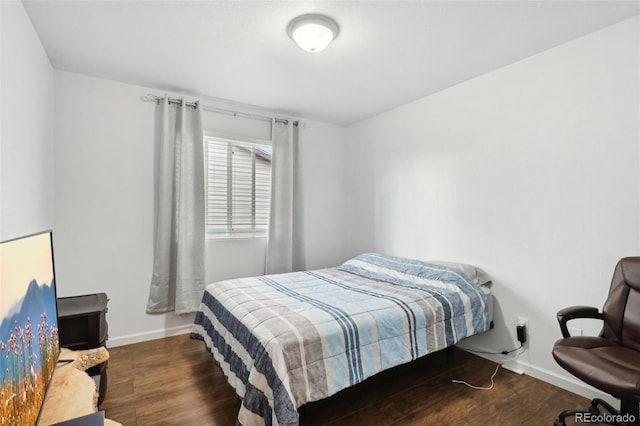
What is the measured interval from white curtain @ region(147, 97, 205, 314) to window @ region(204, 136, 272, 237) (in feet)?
0.65

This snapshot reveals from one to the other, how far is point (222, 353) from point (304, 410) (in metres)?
0.68

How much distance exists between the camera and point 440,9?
1937mm

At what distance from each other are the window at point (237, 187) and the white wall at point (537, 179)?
1.76 metres

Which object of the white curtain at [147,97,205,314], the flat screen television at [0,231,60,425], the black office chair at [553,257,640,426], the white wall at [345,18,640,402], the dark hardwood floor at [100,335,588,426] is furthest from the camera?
the white curtain at [147,97,205,314]

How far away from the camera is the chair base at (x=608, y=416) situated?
1.64m

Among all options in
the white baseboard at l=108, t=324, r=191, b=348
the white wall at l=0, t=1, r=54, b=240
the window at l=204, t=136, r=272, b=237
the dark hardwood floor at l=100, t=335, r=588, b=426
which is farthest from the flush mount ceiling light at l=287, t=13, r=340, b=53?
the white baseboard at l=108, t=324, r=191, b=348

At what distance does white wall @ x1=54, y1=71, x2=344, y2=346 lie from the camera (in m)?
2.81

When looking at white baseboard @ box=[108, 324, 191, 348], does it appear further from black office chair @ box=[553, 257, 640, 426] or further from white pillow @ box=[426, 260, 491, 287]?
black office chair @ box=[553, 257, 640, 426]

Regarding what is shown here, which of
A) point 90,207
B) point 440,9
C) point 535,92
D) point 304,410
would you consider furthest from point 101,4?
point 535,92

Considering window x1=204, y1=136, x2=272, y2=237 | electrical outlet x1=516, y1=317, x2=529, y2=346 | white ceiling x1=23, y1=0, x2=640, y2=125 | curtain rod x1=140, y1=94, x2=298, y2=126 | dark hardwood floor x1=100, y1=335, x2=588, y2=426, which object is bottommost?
dark hardwood floor x1=100, y1=335, x2=588, y2=426

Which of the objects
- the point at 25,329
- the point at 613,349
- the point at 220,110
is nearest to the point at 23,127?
the point at 25,329

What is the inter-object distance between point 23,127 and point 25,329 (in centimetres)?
168

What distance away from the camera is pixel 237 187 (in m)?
3.69

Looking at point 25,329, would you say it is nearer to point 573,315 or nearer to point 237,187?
point 573,315
